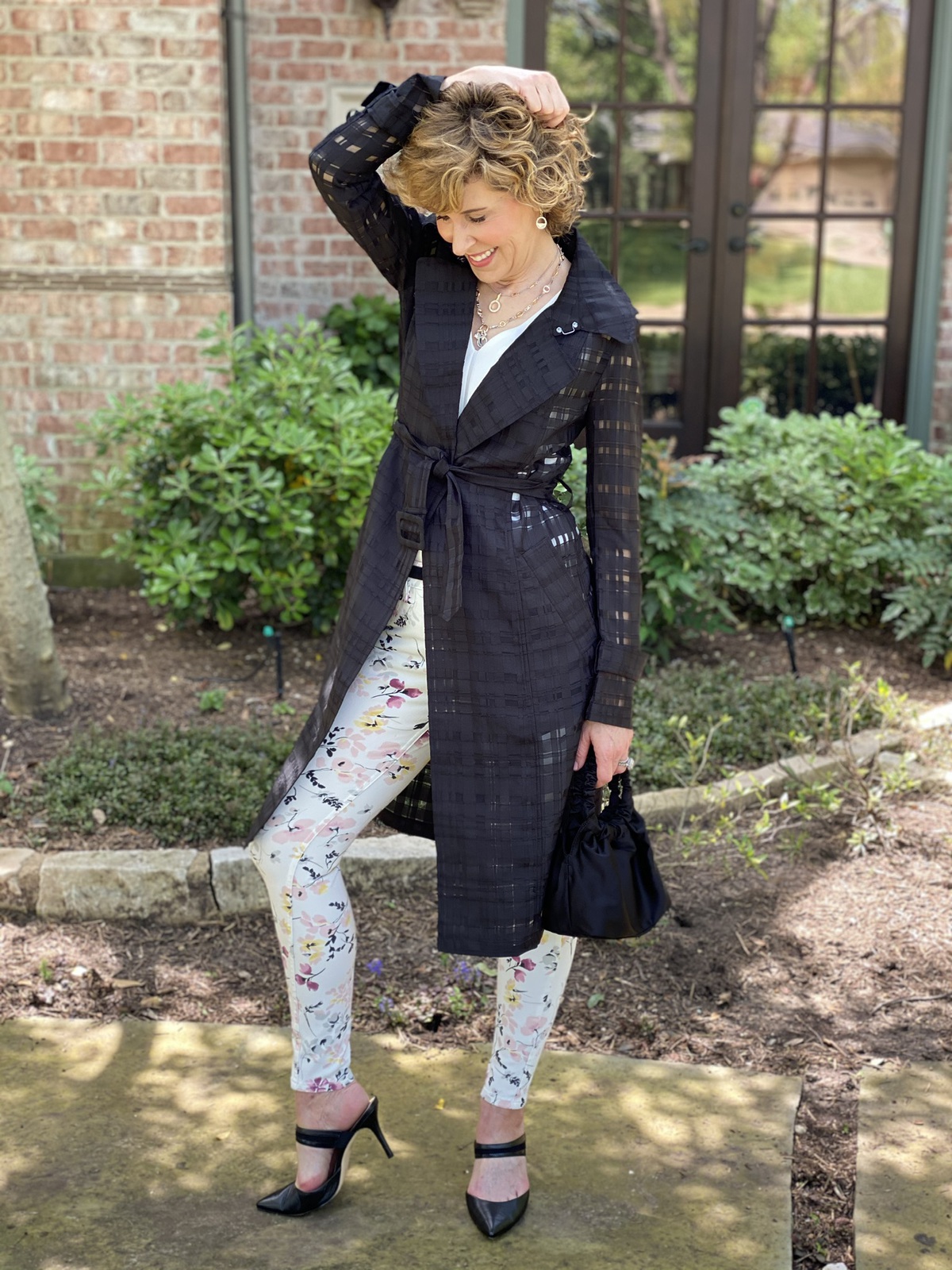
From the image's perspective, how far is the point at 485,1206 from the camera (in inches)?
93.9

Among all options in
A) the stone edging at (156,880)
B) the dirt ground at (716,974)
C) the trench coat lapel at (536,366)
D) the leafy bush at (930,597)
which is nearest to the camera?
the trench coat lapel at (536,366)

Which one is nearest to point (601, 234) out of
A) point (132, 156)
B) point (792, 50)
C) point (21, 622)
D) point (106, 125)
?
point (792, 50)

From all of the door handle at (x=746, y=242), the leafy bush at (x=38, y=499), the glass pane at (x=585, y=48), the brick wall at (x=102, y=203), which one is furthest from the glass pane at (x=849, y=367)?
the leafy bush at (x=38, y=499)

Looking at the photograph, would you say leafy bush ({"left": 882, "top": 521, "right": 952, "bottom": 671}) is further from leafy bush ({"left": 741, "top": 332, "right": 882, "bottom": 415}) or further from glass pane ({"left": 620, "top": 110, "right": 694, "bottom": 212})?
glass pane ({"left": 620, "top": 110, "right": 694, "bottom": 212})

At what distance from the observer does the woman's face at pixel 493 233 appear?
2.12m

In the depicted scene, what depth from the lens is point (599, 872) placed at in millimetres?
2252

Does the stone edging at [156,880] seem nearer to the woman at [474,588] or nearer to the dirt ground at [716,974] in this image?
the dirt ground at [716,974]

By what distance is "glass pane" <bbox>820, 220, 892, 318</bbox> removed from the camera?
657 centimetres

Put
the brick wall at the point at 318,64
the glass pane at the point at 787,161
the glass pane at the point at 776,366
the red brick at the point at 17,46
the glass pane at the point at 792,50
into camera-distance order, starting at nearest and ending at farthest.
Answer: the red brick at the point at 17,46
the brick wall at the point at 318,64
the glass pane at the point at 792,50
the glass pane at the point at 787,161
the glass pane at the point at 776,366

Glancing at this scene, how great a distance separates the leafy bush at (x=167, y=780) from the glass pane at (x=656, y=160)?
3.66m

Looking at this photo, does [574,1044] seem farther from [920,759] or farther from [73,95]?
[73,95]

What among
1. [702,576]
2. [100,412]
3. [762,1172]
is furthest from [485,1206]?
[100,412]

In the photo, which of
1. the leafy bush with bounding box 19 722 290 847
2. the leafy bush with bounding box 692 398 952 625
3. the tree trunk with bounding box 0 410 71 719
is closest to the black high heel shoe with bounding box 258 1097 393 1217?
the leafy bush with bounding box 19 722 290 847

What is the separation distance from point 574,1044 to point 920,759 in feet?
5.55
